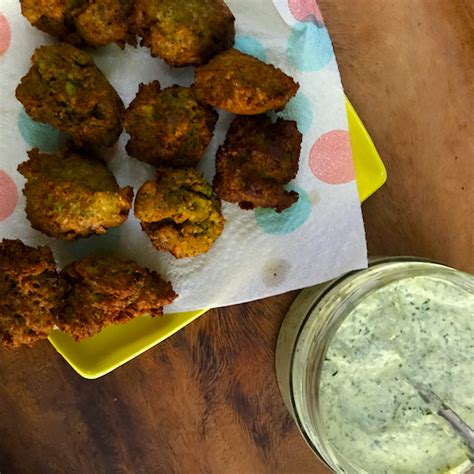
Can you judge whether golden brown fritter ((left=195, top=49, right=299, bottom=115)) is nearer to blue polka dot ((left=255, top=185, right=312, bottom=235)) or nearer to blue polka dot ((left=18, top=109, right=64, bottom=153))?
blue polka dot ((left=255, top=185, right=312, bottom=235))

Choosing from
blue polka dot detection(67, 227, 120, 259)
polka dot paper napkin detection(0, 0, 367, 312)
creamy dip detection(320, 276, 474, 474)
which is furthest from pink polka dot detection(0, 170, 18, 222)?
creamy dip detection(320, 276, 474, 474)

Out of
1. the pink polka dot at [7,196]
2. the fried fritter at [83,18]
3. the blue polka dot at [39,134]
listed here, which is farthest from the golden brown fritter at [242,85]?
the pink polka dot at [7,196]

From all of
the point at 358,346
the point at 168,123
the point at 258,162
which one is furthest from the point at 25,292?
the point at 358,346

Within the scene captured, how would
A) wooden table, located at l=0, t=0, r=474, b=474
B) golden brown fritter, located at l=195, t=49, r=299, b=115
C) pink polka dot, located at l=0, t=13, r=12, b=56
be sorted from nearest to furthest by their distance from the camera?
golden brown fritter, located at l=195, t=49, r=299, b=115 < pink polka dot, located at l=0, t=13, r=12, b=56 < wooden table, located at l=0, t=0, r=474, b=474

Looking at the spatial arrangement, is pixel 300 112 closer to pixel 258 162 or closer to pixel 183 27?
pixel 258 162

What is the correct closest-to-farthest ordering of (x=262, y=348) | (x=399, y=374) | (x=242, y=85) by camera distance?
1. (x=242, y=85)
2. (x=399, y=374)
3. (x=262, y=348)

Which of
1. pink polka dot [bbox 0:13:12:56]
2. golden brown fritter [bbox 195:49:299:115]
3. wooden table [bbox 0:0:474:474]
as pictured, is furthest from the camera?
wooden table [bbox 0:0:474:474]

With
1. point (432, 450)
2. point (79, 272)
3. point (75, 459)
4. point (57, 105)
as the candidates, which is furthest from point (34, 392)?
point (432, 450)
